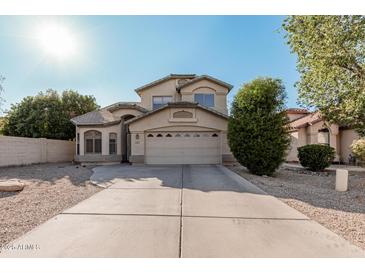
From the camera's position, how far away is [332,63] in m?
11.9

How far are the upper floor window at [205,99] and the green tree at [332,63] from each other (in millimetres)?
6299

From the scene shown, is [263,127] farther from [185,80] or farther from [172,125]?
[185,80]

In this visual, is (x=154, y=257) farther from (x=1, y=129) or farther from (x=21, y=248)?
(x=1, y=129)

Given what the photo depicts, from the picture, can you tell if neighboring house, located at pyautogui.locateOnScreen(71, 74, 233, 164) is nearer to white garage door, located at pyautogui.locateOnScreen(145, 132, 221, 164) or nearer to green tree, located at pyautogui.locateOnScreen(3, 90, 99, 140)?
white garage door, located at pyautogui.locateOnScreen(145, 132, 221, 164)

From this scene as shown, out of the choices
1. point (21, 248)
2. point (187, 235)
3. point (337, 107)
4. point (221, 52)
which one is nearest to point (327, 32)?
point (337, 107)

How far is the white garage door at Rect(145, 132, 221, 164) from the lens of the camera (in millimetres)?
15828

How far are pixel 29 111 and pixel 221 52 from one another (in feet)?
70.6

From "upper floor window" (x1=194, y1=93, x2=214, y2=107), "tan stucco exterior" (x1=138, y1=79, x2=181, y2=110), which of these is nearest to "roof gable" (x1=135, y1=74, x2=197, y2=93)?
"tan stucco exterior" (x1=138, y1=79, x2=181, y2=110)

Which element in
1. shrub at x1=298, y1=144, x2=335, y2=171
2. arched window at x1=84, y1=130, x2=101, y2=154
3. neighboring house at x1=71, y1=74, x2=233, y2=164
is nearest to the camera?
shrub at x1=298, y1=144, x2=335, y2=171

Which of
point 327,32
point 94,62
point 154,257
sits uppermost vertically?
point 327,32

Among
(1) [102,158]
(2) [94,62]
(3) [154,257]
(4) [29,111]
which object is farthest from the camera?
(4) [29,111]

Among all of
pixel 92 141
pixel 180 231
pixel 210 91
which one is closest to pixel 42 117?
pixel 92 141

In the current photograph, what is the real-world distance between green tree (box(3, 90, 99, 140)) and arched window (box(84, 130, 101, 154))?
7.62 meters

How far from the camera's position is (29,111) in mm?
22953
